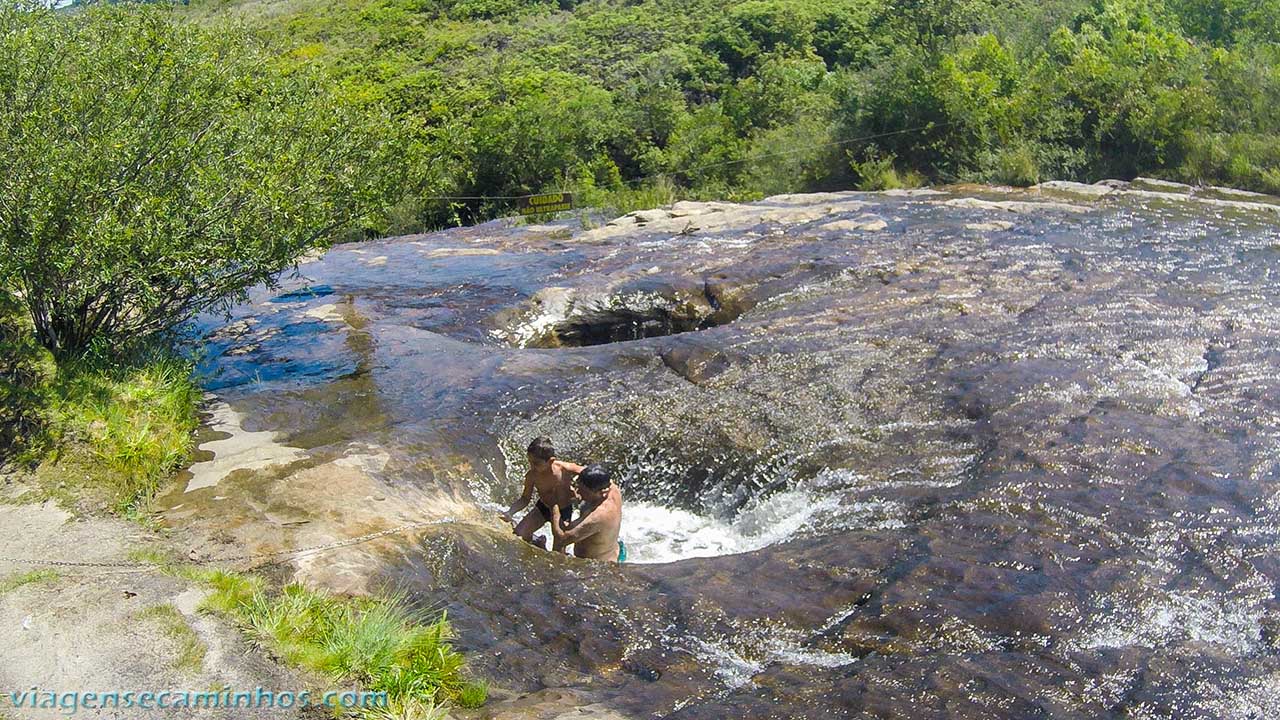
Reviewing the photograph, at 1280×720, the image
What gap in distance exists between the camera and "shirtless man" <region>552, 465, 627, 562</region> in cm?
751

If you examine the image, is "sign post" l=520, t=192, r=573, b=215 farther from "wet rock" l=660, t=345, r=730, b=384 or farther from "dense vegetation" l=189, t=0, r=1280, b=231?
"wet rock" l=660, t=345, r=730, b=384

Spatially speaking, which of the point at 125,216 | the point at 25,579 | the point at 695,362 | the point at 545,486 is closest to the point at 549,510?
the point at 545,486

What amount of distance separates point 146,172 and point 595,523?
501 centimetres

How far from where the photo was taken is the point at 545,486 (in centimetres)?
805

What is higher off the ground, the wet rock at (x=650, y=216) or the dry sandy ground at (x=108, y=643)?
the dry sandy ground at (x=108, y=643)

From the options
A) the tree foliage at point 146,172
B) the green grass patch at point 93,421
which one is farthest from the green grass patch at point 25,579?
the tree foliage at point 146,172

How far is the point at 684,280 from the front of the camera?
14469 millimetres

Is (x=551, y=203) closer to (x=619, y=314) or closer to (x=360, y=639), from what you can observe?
(x=619, y=314)

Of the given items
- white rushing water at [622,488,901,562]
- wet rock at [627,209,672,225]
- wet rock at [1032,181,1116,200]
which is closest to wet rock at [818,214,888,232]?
wet rock at [627,209,672,225]

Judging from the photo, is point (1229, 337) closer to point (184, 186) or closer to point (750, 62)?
point (184, 186)

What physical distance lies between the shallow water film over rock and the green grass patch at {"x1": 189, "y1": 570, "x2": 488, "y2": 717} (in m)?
0.34

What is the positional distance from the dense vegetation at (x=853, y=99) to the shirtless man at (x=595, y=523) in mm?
6790

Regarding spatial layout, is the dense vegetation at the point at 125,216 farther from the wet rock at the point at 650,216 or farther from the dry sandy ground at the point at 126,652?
the wet rock at the point at 650,216

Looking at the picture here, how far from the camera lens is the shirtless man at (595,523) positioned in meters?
7.51
